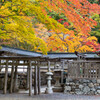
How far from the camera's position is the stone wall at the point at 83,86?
36.6 feet

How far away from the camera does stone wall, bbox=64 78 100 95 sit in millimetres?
11164

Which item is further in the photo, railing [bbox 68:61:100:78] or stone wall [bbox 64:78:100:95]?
railing [bbox 68:61:100:78]

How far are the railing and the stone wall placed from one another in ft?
0.97

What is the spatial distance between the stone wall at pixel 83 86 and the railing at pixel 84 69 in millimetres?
296

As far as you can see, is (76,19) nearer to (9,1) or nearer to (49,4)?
(49,4)

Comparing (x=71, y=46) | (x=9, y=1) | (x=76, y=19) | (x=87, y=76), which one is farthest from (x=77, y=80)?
(x=71, y=46)

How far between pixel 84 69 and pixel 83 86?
0.99 meters

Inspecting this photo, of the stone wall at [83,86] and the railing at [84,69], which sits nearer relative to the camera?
the stone wall at [83,86]

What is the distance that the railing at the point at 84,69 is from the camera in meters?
11.3

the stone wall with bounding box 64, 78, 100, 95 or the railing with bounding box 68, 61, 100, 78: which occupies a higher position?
the railing with bounding box 68, 61, 100, 78

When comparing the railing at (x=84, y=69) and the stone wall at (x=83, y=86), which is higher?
the railing at (x=84, y=69)

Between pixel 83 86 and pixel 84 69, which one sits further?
pixel 84 69

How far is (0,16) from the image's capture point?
884 centimetres

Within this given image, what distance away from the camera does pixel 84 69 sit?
11398 mm
